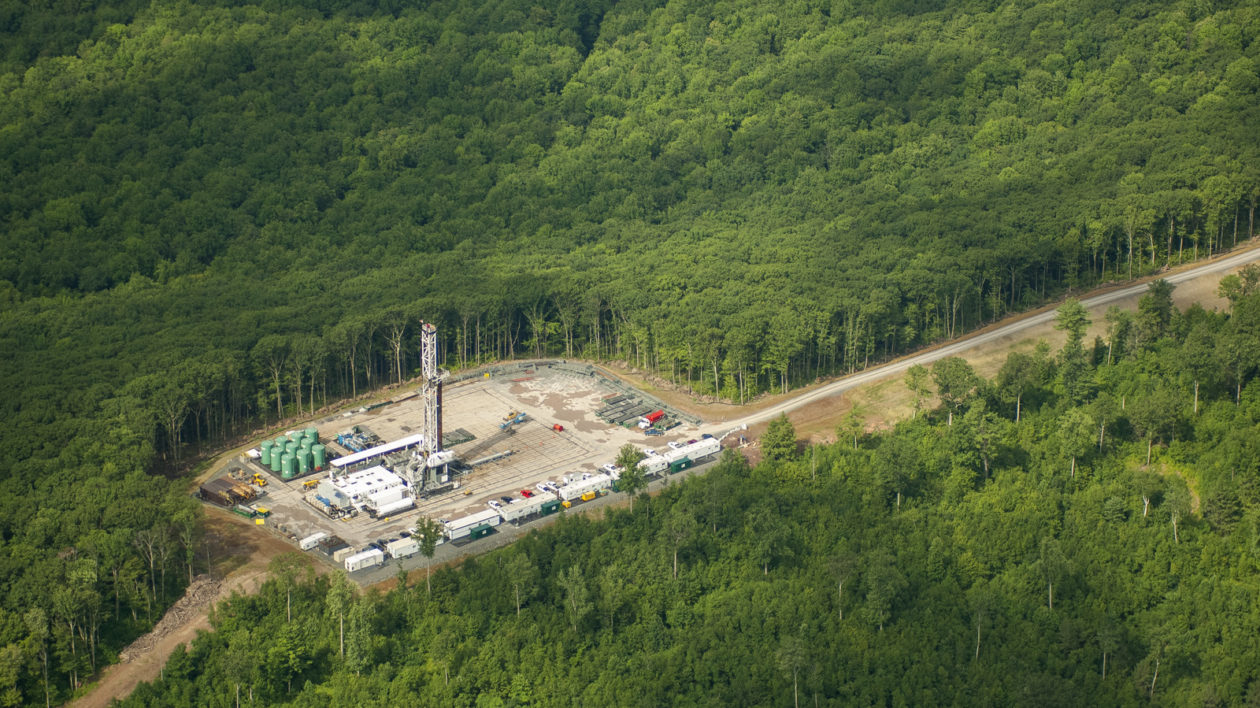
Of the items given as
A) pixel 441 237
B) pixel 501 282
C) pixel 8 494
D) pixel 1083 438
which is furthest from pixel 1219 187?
pixel 8 494

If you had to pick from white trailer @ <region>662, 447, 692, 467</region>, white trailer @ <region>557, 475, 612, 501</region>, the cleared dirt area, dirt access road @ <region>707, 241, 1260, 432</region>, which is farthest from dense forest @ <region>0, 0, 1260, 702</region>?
white trailer @ <region>557, 475, 612, 501</region>

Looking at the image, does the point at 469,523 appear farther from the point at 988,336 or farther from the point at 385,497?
the point at 988,336

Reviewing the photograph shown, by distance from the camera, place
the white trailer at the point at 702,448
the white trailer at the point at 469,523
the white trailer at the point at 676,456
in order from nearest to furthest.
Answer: the white trailer at the point at 469,523 < the white trailer at the point at 676,456 < the white trailer at the point at 702,448

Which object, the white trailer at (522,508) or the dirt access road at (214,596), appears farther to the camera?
the white trailer at (522,508)

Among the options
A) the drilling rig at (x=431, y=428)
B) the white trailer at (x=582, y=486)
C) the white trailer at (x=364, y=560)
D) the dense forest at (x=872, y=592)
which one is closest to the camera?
A: the dense forest at (x=872, y=592)

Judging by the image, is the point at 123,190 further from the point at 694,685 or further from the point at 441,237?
the point at 694,685

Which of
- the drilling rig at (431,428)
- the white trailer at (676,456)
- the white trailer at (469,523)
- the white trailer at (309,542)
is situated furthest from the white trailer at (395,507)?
the white trailer at (676,456)

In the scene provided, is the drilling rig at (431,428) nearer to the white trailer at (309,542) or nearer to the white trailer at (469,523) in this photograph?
the white trailer at (469,523)
